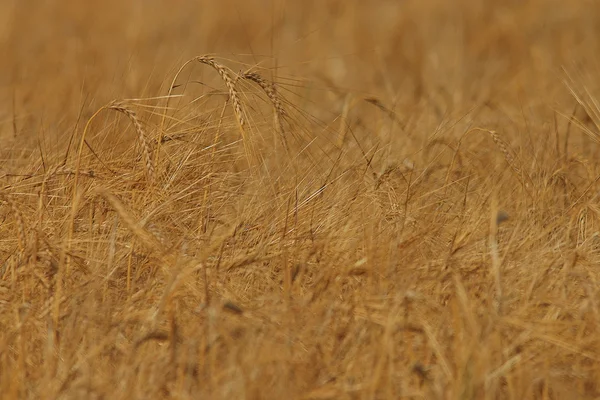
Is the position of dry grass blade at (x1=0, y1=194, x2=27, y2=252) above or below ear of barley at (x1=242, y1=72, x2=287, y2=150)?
below

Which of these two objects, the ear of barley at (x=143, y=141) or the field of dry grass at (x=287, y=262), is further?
the ear of barley at (x=143, y=141)

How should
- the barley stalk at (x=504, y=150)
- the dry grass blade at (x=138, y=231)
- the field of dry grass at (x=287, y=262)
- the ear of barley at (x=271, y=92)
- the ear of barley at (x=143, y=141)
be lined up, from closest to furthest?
the field of dry grass at (x=287, y=262)
the dry grass blade at (x=138, y=231)
the ear of barley at (x=143, y=141)
the ear of barley at (x=271, y=92)
the barley stalk at (x=504, y=150)

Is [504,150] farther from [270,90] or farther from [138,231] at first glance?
[138,231]

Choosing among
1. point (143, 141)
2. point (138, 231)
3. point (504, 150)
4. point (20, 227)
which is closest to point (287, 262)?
point (138, 231)

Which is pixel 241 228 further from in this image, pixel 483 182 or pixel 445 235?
pixel 483 182

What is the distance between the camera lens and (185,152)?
2.83m

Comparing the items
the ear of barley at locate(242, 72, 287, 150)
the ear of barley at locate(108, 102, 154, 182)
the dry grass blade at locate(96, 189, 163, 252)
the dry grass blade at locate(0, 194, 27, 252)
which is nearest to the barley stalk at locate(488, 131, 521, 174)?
the ear of barley at locate(242, 72, 287, 150)

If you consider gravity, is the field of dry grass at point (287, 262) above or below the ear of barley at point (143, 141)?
below

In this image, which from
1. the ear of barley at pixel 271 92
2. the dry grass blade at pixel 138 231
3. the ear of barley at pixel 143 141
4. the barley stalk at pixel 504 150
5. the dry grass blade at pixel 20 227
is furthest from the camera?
the barley stalk at pixel 504 150

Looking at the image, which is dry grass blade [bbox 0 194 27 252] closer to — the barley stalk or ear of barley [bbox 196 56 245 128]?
ear of barley [bbox 196 56 245 128]

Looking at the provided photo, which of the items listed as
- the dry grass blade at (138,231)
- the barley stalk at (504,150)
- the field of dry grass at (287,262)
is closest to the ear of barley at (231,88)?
the field of dry grass at (287,262)

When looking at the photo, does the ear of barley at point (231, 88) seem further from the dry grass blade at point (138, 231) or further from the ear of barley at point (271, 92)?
the dry grass blade at point (138, 231)

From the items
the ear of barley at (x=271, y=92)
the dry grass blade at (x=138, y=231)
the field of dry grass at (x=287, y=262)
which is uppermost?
the ear of barley at (x=271, y=92)

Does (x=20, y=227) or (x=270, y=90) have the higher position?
(x=270, y=90)
